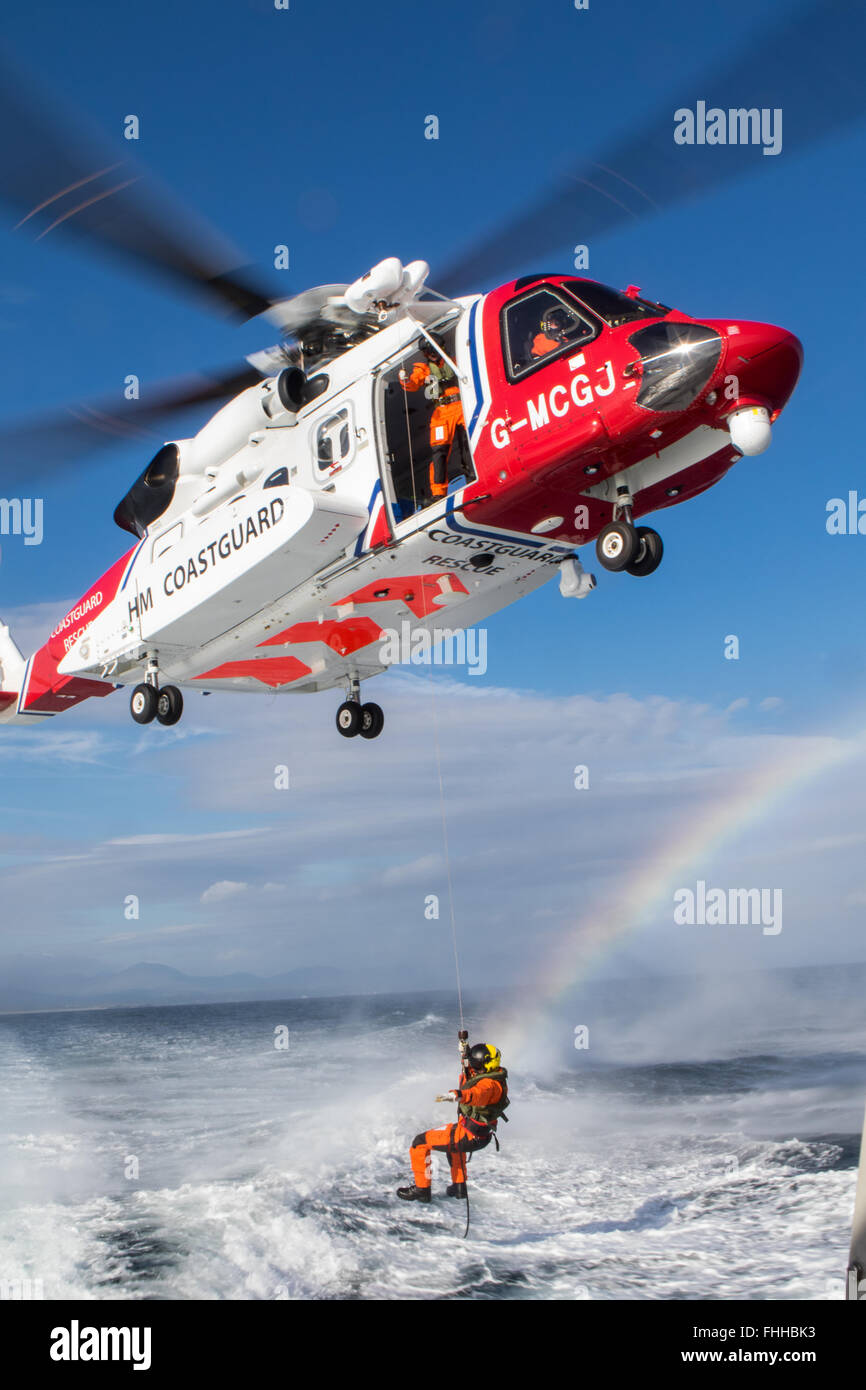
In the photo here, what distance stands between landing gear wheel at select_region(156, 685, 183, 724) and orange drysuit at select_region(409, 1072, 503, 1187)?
4784mm

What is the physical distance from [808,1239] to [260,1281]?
9876 millimetres

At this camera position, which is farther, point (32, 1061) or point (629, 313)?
point (32, 1061)

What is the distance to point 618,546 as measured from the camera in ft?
23.2

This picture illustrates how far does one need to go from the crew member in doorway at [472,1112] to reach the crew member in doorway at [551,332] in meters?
5.59

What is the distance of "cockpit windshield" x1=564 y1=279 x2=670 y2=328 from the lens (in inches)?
274

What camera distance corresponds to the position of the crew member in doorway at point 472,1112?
8453 millimetres

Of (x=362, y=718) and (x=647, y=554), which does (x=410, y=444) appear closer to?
(x=647, y=554)

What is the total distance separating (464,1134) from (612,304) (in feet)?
22.0

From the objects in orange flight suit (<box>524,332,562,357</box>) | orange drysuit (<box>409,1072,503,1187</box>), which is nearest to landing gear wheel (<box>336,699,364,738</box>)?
orange drysuit (<box>409,1072,503,1187</box>)

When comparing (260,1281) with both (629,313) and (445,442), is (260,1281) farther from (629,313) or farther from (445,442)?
(629,313)

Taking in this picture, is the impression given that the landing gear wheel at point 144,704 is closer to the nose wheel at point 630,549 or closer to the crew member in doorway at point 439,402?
the crew member in doorway at point 439,402

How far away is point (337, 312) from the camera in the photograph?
26.8 feet

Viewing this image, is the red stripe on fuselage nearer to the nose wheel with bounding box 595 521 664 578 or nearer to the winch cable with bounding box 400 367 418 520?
the winch cable with bounding box 400 367 418 520
